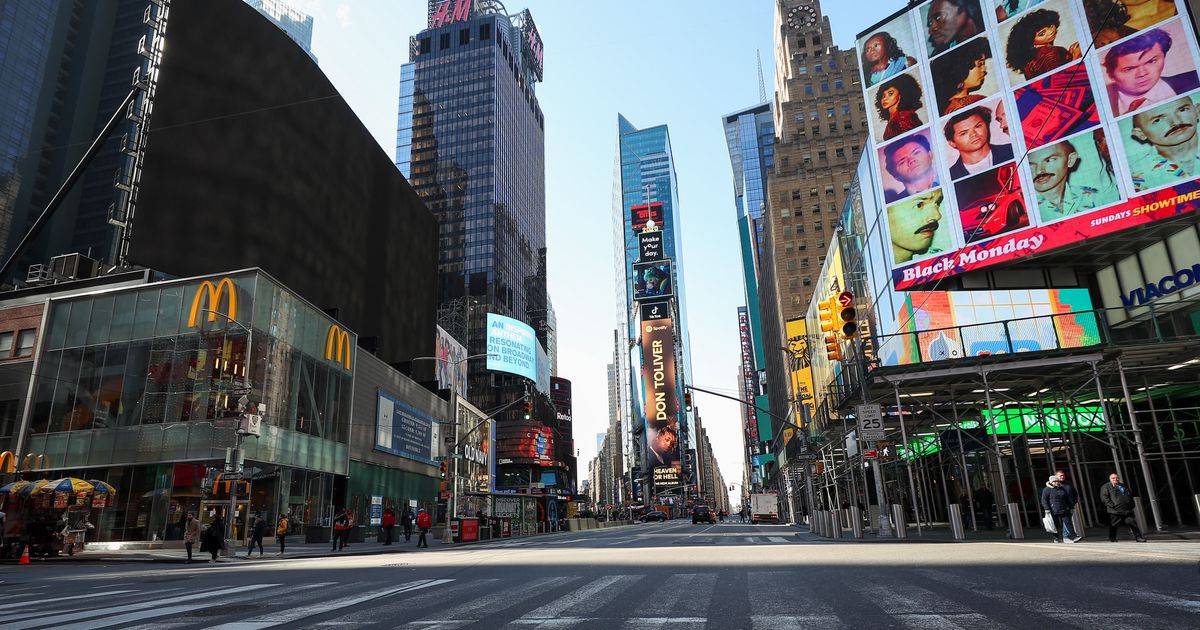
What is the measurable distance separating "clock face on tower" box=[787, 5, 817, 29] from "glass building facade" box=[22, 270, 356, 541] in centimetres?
8746

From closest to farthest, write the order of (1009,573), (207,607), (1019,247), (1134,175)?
(207,607) → (1009,573) → (1134,175) → (1019,247)

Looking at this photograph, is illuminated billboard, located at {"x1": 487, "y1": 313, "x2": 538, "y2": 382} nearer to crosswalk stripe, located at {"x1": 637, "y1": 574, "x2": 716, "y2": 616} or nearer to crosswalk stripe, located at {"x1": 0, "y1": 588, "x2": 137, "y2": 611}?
crosswalk stripe, located at {"x1": 0, "y1": 588, "x2": 137, "y2": 611}

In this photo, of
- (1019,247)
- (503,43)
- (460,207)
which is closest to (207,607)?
(1019,247)

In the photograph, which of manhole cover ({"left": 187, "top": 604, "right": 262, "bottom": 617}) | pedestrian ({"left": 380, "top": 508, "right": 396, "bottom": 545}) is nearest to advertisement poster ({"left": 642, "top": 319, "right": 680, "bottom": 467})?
pedestrian ({"left": 380, "top": 508, "right": 396, "bottom": 545})

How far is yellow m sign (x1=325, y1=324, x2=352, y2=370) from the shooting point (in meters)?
43.6

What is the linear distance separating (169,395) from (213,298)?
206 inches

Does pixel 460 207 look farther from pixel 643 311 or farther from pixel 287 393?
pixel 287 393

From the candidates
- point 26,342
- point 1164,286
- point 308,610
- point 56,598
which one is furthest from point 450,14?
point 308,610

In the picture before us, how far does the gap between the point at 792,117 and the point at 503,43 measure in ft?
339

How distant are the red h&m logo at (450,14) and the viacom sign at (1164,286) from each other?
17158 cm

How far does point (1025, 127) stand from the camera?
2945 centimetres

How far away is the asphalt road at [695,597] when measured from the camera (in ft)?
19.7

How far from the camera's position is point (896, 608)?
21.3 ft

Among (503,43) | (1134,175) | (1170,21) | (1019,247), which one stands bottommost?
(1019,247)
